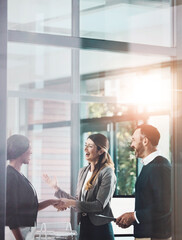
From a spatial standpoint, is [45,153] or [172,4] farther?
[172,4]

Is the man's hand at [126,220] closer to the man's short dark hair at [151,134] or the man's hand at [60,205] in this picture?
the man's hand at [60,205]

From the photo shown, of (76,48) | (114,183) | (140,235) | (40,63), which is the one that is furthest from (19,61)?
(140,235)

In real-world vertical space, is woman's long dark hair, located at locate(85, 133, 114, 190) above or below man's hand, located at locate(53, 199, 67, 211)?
above

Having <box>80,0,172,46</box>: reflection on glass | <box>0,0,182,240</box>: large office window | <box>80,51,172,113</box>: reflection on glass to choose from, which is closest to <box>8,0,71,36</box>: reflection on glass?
<box>0,0,182,240</box>: large office window

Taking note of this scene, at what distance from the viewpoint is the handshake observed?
344 cm

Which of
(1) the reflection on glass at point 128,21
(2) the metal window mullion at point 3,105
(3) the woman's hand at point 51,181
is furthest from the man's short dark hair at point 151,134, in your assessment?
(2) the metal window mullion at point 3,105

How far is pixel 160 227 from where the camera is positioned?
3678mm

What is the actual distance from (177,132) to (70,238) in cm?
106

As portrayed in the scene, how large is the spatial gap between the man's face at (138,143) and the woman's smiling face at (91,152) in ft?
0.94

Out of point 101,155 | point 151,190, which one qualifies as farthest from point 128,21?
point 151,190

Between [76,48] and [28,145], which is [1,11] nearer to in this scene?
[76,48]

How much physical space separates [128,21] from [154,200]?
1240mm

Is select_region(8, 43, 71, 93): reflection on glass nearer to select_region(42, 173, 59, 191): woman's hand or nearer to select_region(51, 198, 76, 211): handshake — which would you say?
select_region(42, 173, 59, 191): woman's hand

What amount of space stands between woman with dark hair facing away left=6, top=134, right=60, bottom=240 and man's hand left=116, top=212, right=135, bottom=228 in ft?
1.64
